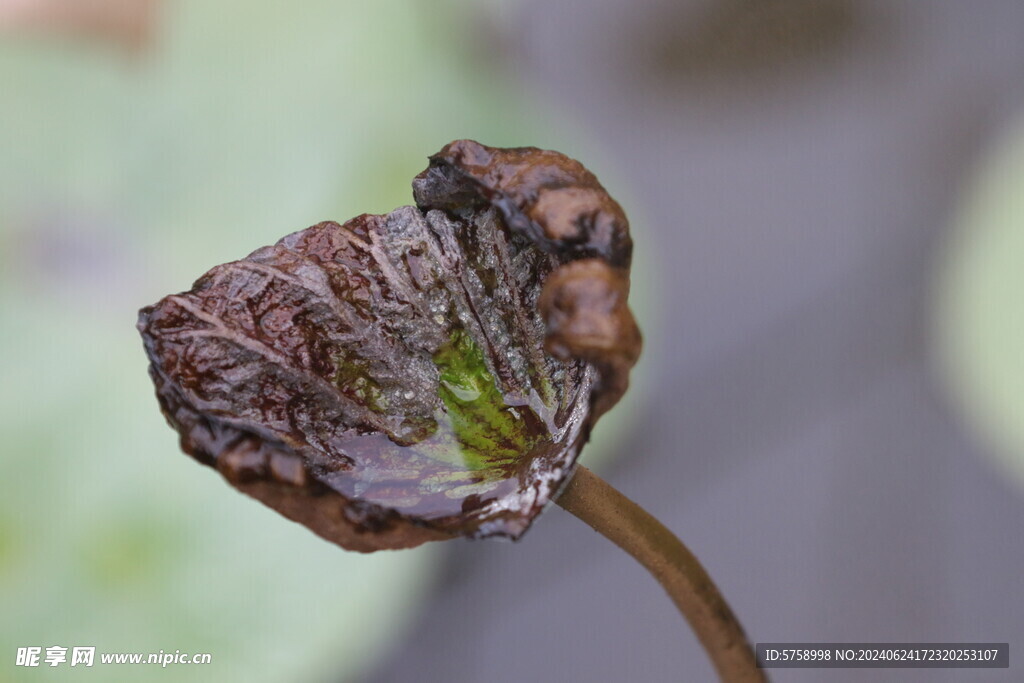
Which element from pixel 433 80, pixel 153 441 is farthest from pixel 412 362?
pixel 433 80

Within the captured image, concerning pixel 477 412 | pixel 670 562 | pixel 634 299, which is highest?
pixel 477 412

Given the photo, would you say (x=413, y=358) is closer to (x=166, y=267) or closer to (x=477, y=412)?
(x=477, y=412)

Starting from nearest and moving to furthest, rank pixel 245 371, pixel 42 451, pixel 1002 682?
pixel 245 371
pixel 42 451
pixel 1002 682

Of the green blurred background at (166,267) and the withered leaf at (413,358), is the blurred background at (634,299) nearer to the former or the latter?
the green blurred background at (166,267)

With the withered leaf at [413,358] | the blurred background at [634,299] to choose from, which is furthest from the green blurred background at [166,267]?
the withered leaf at [413,358]

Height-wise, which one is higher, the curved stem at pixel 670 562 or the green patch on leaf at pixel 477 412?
the green patch on leaf at pixel 477 412

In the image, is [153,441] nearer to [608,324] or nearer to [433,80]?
[433,80]

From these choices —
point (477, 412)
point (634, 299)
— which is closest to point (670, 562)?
point (477, 412)
